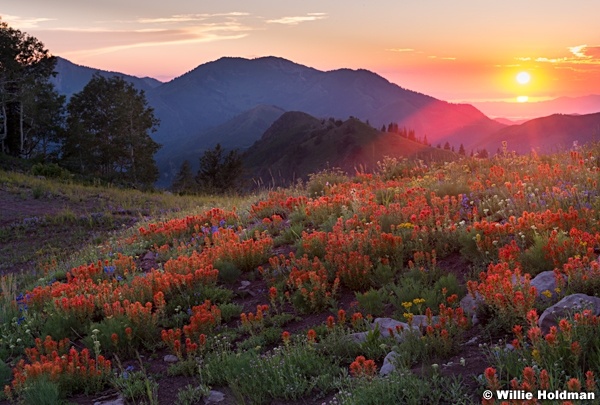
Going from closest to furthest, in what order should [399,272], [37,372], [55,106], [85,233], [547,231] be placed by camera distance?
[37,372], [547,231], [399,272], [85,233], [55,106]

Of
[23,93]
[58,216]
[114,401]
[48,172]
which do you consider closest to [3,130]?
[23,93]

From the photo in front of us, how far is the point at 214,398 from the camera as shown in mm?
4582

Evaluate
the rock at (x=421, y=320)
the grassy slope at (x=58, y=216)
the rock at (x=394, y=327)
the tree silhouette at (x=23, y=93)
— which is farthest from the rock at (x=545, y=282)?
the tree silhouette at (x=23, y=93)

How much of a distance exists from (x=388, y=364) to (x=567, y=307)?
1441 mm

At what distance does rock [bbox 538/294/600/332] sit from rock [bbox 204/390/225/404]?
8.69 ft

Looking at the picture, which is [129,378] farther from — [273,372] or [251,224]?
[251,224]

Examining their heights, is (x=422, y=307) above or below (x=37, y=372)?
above

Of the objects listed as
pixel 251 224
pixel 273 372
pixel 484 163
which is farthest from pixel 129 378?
pixel 484 163

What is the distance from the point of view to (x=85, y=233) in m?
15.4

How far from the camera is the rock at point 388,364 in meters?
4.18

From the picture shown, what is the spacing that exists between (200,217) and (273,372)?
7.23 metres

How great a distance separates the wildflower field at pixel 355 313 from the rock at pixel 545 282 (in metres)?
0.02

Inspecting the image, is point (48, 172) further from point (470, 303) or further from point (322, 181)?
point (470, 303)

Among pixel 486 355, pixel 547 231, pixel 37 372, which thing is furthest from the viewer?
pixel 547 231
